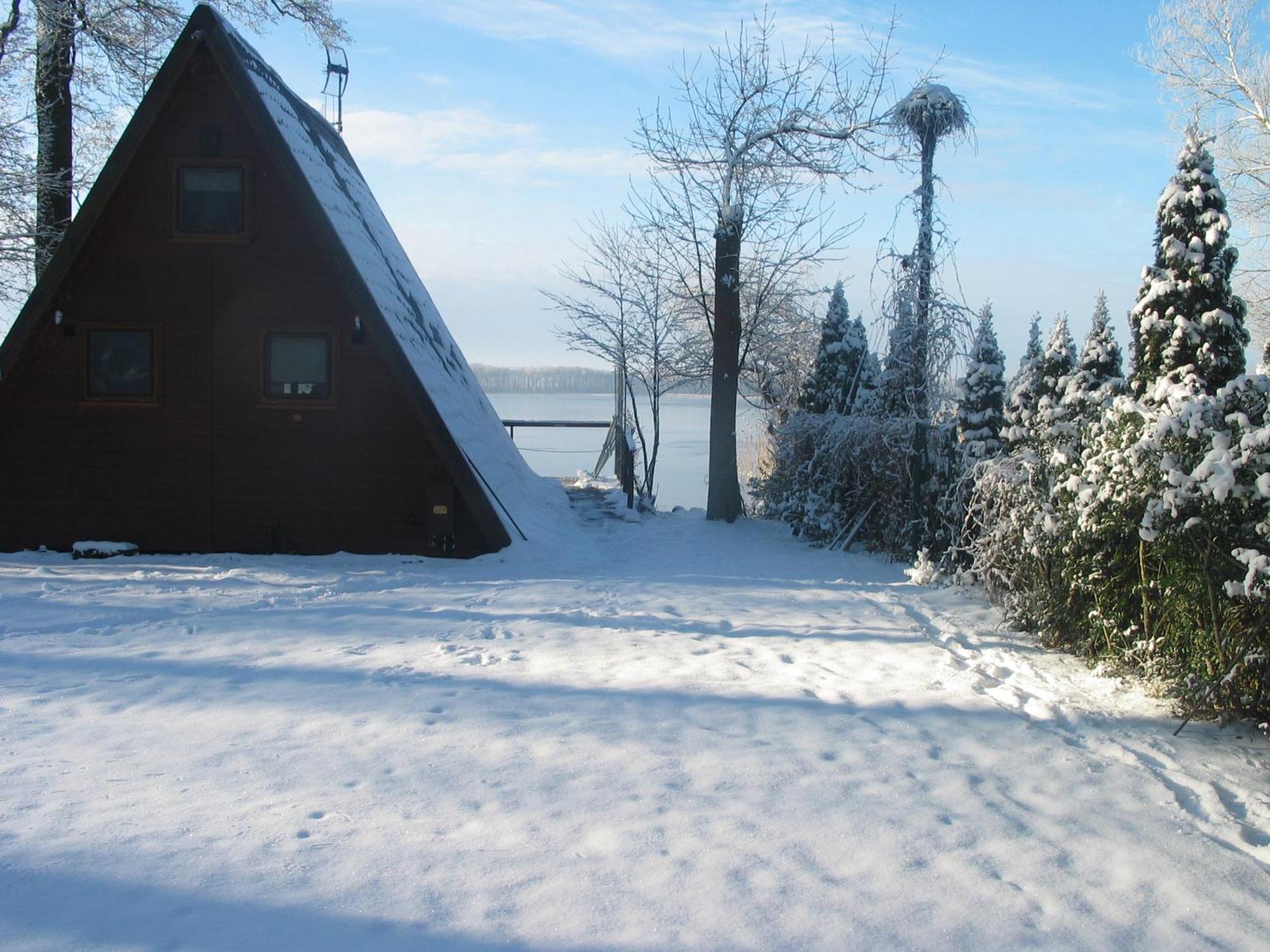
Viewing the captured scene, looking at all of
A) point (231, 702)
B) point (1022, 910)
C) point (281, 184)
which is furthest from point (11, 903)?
point (281, 184)

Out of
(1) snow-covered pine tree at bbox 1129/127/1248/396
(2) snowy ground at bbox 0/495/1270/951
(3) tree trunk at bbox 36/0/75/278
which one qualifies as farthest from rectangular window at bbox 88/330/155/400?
(1) snow-covered pine tree at bbox 1129/127/1248/396

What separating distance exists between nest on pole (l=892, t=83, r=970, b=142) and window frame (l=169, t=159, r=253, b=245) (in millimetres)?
10598

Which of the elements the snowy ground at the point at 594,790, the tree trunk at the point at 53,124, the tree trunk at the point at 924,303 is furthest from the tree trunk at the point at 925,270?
the tree trunk at the point at 53,124

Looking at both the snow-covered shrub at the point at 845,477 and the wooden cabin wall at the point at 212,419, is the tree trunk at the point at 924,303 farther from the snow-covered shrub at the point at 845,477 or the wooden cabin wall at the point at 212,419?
the wooden cabin wall at the point at 212,419

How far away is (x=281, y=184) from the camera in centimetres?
1144

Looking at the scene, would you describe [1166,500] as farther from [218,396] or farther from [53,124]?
[53,124]

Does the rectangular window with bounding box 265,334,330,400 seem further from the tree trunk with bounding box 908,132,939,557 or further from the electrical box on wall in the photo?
the tree trunk with bounding box 908,132,939,557

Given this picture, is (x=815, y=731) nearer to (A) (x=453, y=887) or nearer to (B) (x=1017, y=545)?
(A) (x=453, y=887)

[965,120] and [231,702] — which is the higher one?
[965,120]

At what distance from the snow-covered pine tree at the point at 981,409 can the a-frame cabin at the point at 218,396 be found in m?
5.80

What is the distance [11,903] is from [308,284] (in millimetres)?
9118

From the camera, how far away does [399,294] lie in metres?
13.5

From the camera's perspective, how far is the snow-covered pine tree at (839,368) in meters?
14.8

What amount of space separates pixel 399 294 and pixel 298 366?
2.44 metres
